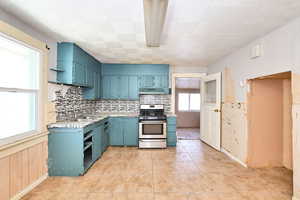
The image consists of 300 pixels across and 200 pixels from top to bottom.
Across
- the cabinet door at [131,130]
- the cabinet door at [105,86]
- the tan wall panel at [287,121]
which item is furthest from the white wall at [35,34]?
the tan wall panel at [287,121]

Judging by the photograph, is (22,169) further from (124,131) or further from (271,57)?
(271,57)

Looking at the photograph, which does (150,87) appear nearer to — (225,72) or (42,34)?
(225,72)

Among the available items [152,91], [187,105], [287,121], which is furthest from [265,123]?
[187,105]

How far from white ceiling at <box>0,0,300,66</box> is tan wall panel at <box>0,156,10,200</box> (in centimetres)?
178

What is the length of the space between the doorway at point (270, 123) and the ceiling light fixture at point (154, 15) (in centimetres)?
216

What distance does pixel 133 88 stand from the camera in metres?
5.40

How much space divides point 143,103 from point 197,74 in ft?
6.15

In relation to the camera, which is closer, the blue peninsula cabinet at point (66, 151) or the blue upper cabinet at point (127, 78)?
the blue peninsula cabinet at point (66, 151)

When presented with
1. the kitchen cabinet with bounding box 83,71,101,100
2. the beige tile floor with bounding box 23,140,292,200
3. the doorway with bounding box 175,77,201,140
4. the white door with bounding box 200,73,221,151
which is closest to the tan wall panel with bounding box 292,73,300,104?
the beige tile floor with bounding box 23,140,292,200

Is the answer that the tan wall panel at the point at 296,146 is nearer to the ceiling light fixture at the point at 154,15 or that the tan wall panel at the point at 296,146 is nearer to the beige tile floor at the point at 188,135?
the ceiling light fixture at the point at 154,15

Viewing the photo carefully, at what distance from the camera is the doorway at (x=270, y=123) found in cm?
350

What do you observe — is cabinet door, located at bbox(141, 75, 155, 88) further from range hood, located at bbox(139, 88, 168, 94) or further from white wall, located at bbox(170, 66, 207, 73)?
white wall, located at bbox(170, 66, 207, 73)

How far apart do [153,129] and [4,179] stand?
10.8 feet

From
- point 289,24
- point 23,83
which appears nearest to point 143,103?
point 23,83
